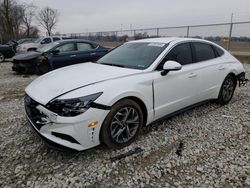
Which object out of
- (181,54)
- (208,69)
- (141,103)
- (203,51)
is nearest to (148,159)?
(141,103)

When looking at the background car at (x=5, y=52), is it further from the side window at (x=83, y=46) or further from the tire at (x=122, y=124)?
the tire at (x=122, y=124)

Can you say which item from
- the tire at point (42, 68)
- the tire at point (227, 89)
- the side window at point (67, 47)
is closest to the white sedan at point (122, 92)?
the tire at point (227, 89)

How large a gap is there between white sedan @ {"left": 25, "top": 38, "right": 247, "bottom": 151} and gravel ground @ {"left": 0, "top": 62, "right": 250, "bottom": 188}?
0.93 feet

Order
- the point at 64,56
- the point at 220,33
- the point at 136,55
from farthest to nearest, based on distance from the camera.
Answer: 1. the point at 220,33
2. the point at 64,56
3. the point at 136,55

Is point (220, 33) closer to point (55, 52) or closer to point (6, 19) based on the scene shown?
point (55, 52)

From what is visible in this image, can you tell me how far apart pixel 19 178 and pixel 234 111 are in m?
4.08

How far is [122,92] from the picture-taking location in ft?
9.57

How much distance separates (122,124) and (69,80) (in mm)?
937

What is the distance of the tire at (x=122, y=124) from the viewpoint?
288 centimetres

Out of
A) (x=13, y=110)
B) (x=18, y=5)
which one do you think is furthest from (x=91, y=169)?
(x=18, y=5)

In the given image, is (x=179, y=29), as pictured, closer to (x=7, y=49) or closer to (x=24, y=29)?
(x=7, y=49)

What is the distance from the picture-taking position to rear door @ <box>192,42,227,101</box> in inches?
164

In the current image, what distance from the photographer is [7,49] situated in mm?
13438

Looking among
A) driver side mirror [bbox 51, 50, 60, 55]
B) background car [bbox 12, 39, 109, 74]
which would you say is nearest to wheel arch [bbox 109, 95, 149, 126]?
background car [bbox 12, 39, 109, 74]
